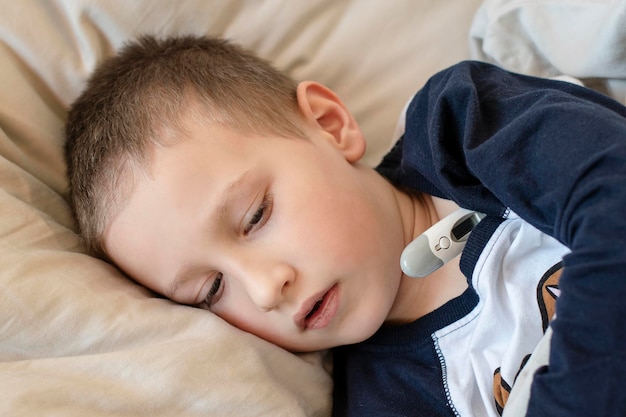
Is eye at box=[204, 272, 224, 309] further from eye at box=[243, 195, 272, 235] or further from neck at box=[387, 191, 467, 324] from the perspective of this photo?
neck at box=[387, 191, 467, 324]

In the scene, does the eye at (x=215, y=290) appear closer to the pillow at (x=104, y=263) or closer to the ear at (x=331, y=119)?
the pillow at (x=104, y=263)

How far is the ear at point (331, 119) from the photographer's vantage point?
1.01 metres

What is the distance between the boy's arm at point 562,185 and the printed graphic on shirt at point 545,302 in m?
0.11

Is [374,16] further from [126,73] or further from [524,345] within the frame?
[524,345]

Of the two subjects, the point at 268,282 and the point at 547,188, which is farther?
the point at 268,282

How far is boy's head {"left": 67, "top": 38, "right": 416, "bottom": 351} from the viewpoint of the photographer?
0.86 metres

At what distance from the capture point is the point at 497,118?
2.80 feet

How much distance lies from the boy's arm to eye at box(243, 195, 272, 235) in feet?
0.81

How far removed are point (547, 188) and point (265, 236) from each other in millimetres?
372

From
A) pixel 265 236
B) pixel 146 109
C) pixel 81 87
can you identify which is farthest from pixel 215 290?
pixel 81 87

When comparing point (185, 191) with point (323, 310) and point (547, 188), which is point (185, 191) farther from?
point (547, 188)

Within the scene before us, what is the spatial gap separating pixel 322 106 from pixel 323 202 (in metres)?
0.24

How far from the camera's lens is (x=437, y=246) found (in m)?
0.88

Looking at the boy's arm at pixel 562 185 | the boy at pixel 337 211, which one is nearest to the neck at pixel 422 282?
the boy at pixel 337 211
